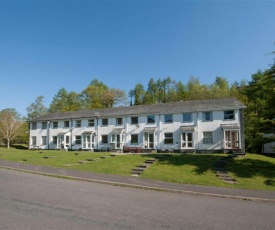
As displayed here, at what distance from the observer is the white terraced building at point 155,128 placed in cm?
3034

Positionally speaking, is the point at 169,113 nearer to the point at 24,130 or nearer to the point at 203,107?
the point at 203,107

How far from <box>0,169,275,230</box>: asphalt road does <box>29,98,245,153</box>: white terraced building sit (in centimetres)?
2110

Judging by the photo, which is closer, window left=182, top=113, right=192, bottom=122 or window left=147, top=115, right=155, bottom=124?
window left=182, top=113, right=192, bottom=122

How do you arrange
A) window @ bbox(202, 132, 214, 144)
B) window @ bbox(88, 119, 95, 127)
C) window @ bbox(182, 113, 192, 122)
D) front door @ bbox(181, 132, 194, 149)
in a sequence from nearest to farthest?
window @ bbox(202, 132, 214, 144)
front door @ bbox(181, 132, 194, 149)
window @ bbox(182, 113, 192, 122)
window @ bbox(88, 119, 95, 127)

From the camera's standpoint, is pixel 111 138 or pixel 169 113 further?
pixel 111 138

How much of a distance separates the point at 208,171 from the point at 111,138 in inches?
865

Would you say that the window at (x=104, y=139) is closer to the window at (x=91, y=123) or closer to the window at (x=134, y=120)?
the window at (x=91, y=123)

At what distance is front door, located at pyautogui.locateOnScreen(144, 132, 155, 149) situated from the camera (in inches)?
1342

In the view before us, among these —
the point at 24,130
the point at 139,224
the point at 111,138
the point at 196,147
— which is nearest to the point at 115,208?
the point at 139,224

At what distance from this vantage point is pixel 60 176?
1509 cm

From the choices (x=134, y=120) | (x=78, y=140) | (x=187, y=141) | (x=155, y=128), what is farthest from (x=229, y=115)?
(x=78, y=140)

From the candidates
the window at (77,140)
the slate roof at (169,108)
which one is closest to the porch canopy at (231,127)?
the slate roof at (169,108)

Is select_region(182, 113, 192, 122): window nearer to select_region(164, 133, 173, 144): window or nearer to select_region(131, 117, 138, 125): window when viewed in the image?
select_region(164, 133, 173, 144): window

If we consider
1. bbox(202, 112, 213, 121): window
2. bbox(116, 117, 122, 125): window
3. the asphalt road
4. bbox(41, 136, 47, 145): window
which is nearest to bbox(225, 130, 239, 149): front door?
bbox(202, 112, 213, 121): window
